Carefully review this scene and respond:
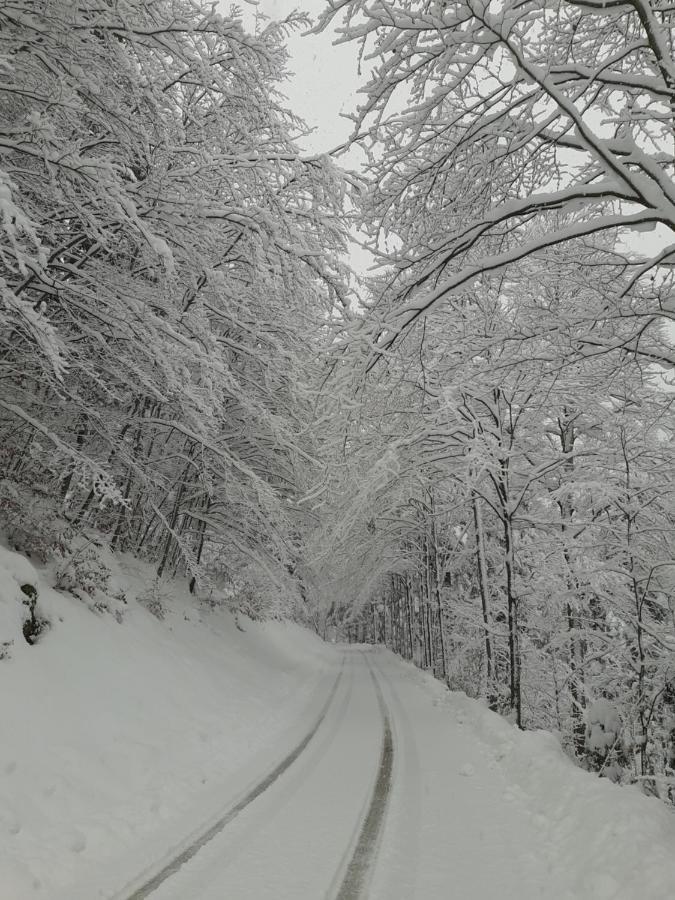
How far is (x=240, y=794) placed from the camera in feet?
19.7

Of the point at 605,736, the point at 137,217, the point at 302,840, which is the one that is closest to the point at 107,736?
the point at 302,840

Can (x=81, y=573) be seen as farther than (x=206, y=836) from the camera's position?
Yes

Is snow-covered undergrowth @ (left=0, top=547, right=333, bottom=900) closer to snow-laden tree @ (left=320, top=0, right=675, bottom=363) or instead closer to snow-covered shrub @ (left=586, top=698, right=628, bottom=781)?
snow-covered shrub @ (left=586, top=698, right=628, bottom=781)

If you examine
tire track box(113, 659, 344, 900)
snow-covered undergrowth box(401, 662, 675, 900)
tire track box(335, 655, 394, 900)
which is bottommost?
tire track box(113, 659, 344, 900)

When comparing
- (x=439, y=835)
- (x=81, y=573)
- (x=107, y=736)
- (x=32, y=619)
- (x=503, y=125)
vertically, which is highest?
(x=503, y=125)

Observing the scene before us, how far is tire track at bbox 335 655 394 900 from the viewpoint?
394 centimetres

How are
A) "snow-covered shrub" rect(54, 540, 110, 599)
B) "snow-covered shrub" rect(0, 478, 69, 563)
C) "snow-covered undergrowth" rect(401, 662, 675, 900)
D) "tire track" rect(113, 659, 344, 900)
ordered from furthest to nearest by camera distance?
1. "snow-covered shrub" rect(54, 540, 110, 599)
2. "snow-covered shrub" rect(0, 478, 69, 563)
3. "tire track" rect(113, 659, 344, 900)
4. "snow-covered undergrowth" rect(401, 662, 675, 900)

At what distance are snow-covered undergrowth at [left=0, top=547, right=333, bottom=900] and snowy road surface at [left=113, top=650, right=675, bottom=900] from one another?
29.6 inches

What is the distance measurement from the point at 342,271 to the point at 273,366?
2.50 meters

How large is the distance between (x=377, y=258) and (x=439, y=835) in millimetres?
5455

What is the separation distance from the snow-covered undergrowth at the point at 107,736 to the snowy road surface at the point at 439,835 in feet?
2.47

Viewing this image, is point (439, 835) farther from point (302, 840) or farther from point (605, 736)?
point (605, 736)

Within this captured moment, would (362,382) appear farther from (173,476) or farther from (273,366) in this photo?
(173,476)

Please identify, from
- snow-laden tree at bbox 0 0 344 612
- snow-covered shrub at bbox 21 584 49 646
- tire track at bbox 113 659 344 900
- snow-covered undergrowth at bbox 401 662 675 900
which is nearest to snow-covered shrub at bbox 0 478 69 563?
snow-laden tree at bbox 0 0 344 612
